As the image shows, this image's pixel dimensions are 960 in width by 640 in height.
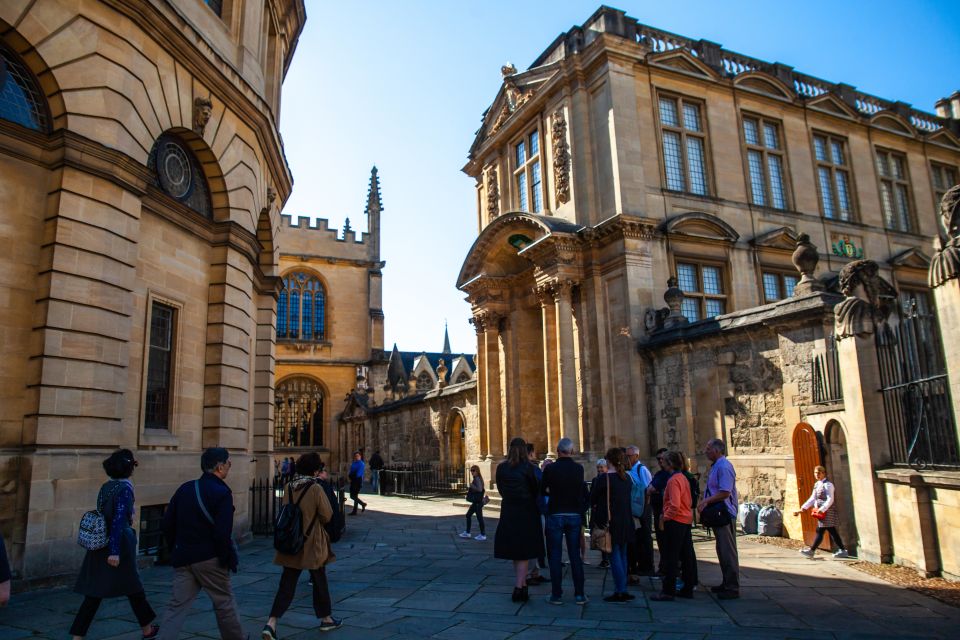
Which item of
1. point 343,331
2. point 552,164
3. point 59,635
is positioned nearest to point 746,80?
point 552,164

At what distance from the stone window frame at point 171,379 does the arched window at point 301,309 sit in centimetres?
3127

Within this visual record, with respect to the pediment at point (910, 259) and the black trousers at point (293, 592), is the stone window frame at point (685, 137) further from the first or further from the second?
the black trousers at point (293, 592)

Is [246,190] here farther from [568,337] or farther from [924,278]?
[924,278]

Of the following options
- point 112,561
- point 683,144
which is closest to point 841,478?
point 112,561

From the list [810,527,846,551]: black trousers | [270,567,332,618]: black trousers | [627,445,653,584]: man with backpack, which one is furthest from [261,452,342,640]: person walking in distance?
[810,527,846,551]: black trousers

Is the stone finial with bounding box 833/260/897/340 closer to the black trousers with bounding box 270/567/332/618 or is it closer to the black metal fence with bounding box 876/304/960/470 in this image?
the black metal fence with bounding box 876/304/960/470

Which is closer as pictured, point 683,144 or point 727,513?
point 727,513

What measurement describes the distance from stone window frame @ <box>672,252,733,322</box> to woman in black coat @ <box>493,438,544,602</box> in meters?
11.6

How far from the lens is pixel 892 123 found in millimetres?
23078

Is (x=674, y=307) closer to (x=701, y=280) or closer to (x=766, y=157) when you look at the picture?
(x=701, y=280)

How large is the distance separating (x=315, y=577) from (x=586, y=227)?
13463mm

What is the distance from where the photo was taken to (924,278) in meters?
22.5

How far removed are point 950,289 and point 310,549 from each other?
7270 mm

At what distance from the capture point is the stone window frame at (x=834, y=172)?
69.3ft
